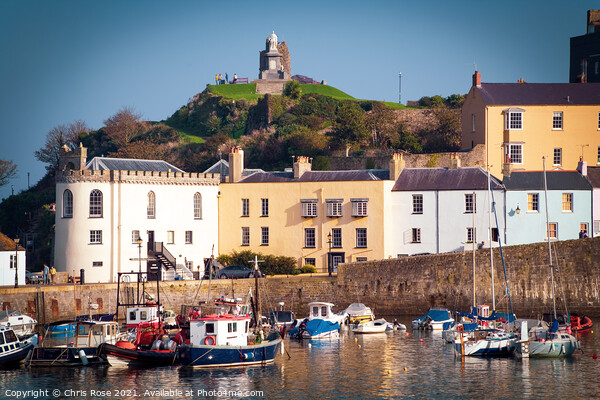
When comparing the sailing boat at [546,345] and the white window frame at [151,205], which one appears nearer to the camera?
the sailing boat at [546,345]

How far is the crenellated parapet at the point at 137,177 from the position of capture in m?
62.5

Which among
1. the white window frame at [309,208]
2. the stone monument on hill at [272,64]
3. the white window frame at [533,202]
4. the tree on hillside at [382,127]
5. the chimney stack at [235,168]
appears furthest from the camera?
the stone monument on hill at [272,64]

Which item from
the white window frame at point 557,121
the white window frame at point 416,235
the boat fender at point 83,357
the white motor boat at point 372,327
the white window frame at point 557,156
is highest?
the white window frame at point 557,121

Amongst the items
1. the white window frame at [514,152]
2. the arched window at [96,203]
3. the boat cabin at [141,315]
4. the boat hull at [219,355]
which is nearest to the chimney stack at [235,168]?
the arched window at [96,203]

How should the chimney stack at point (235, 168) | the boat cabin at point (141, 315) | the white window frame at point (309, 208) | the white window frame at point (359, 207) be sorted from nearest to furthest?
1. the boat cabin at point (141, 315)
2. the white window frame at point (359, 207)
3. the white window frame at point (309, 208)
4. the chimney stack at point (235, 168)

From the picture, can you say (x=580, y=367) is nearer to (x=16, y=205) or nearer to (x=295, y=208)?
(x=295, y=208)

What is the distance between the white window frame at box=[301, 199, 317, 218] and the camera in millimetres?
65812

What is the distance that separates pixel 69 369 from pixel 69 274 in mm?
18497

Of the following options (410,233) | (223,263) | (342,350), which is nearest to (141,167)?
(223,263)

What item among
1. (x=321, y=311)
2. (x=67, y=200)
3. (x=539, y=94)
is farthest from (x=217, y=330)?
(x=539, y=94)

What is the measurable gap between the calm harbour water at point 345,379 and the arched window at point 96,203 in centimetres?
1992

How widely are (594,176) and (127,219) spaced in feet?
102

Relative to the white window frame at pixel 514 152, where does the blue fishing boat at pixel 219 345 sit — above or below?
below

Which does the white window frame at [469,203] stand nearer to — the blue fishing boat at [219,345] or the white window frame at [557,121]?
the white window frame at [557,121]
